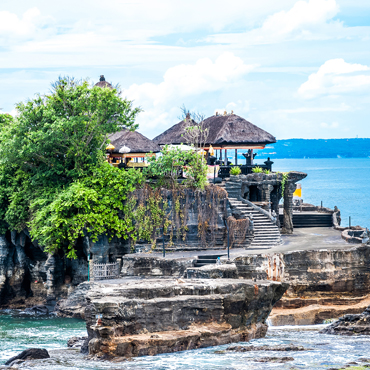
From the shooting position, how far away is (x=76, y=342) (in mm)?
35719

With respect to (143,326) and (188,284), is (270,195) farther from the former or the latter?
(143,326)

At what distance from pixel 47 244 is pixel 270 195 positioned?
16.3 meters

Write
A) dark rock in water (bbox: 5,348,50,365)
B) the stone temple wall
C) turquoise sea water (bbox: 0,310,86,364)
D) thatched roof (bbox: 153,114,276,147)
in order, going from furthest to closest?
thatched roof (bbox: 153,114,276,147) < the stone temple wall < turquoise sea water (bbox: 0,310,86,364) < dark rock in water (bbox: 5,348,50,365)

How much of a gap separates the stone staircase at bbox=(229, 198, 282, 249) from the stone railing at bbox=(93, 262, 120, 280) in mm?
8172

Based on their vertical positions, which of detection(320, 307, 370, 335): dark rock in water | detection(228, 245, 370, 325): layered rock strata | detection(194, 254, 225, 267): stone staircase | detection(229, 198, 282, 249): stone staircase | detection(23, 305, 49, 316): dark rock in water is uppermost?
detection(229, 198, 282, 249): stone staircase

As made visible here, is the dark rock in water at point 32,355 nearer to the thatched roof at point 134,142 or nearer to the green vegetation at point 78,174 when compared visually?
the green vegetation at point 78,174

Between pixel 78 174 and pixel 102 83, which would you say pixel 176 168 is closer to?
pixel 78 174

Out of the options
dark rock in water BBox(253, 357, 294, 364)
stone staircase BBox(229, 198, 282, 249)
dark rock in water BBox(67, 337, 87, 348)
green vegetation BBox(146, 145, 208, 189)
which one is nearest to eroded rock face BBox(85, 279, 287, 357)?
dark rock in water BBox(253, 357, 294, 364)

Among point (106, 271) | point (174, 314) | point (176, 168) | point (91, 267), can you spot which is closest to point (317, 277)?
point (176, 168)

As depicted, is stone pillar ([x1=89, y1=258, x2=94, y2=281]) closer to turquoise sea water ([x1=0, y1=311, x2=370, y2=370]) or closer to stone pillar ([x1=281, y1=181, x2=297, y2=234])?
turquoise sea water ([x1=0, y1=311, x2=370, y2=370])

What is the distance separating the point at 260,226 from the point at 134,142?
39.7ft

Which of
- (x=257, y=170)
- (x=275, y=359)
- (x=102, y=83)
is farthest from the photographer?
(x=102, y=83)

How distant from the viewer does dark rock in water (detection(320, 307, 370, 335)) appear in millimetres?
36253

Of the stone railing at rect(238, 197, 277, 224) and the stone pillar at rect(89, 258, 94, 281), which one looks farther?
the stone railing at rect(238, 197, 277, 224)
